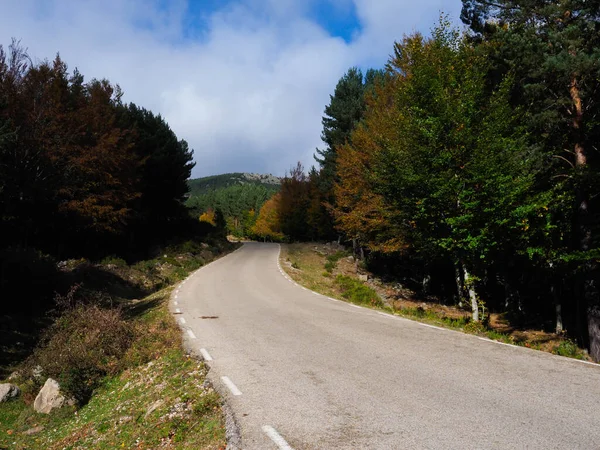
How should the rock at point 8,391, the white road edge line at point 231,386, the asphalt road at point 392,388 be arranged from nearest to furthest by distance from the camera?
the asphalt road at point 392,388, the white road edge line at point 231,386, the rock at point 8,391

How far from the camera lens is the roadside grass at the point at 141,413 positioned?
6.21 meters

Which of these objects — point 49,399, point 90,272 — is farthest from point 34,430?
point 90,272

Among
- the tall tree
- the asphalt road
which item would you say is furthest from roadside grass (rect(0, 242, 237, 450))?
the tall tree

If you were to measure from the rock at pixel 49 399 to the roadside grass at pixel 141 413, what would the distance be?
0.15m

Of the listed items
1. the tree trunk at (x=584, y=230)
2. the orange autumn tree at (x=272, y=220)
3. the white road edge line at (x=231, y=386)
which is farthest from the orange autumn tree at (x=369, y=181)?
the orange autumn tree at (x=272, y=220)

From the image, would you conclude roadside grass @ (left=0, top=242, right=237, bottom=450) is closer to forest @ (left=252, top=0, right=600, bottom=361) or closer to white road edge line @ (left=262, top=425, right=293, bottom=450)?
white road edge line @ (left=262, top=425, right=293, bottom=450)

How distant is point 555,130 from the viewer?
14.4m

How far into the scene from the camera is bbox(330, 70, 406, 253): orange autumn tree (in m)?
23.2

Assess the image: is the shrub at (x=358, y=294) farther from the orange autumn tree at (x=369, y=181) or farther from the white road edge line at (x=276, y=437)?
the white road edge line at (x=276, y=437)

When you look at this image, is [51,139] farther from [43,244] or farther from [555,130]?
[555,130]

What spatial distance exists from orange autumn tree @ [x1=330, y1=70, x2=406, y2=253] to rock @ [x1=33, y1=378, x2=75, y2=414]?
53.6ft

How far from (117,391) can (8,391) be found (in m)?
3.87

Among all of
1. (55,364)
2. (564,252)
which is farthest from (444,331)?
(55,364)

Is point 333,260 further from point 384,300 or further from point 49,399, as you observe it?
point 49,399
